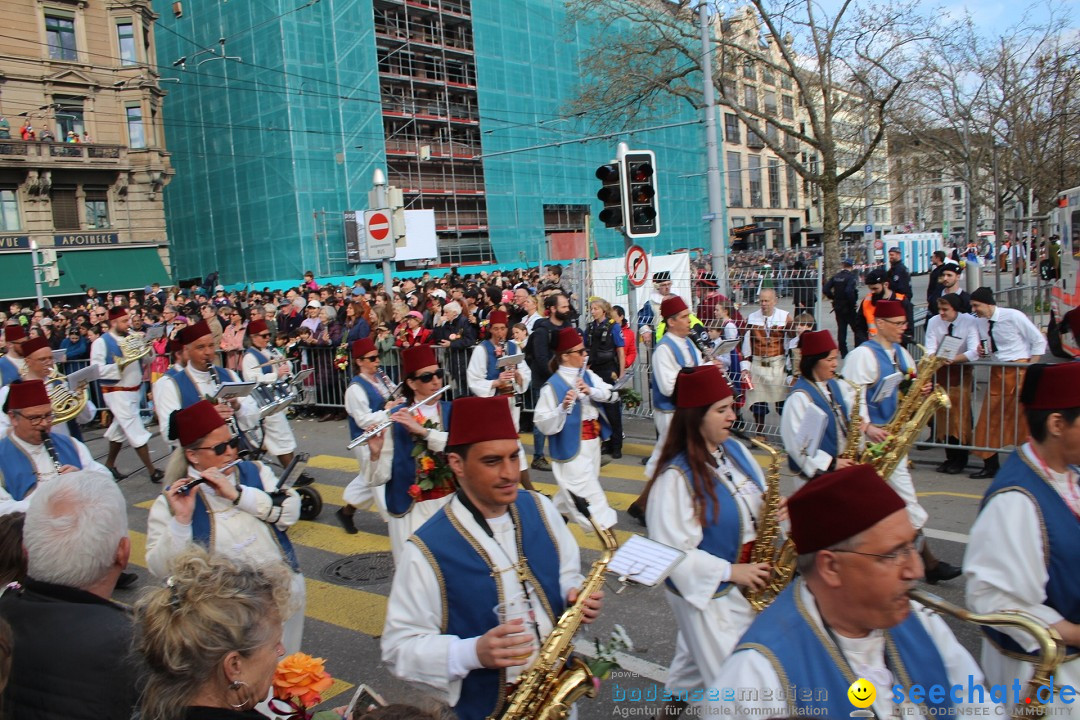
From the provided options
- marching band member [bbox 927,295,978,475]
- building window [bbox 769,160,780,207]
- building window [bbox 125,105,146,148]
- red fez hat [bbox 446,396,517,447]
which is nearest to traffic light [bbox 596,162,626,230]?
marching band member [bbox 927,295,978,475]

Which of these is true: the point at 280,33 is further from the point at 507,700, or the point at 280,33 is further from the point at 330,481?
the point at 507,700

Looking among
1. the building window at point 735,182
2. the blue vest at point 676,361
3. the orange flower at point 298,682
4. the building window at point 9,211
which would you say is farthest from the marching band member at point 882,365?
the building window at point 735,182

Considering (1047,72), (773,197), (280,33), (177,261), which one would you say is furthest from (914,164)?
(773,197)

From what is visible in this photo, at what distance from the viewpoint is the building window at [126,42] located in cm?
3822

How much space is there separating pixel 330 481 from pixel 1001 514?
8190mm

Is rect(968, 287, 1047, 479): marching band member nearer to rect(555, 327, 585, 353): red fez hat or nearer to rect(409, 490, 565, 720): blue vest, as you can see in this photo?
rect(555, 327, 585, 353): red fez hat

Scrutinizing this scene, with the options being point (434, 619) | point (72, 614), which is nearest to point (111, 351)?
point (72, 614)

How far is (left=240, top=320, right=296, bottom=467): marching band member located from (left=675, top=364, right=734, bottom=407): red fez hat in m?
5.89

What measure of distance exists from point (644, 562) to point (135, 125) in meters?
42.9

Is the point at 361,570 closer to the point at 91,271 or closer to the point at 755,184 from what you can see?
the point at 91,271

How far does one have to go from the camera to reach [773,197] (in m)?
74.3

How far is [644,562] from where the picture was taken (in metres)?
2.69

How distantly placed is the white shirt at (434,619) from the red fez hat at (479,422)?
0.81ft

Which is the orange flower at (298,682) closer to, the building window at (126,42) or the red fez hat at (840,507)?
the red fez hat at (840,507)
